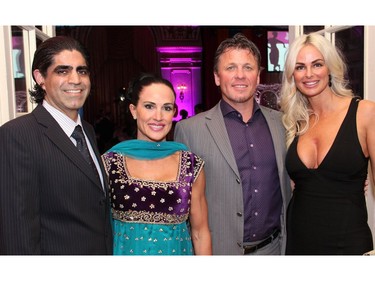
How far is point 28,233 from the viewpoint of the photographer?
130 cm

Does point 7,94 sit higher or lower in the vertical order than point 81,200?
higher

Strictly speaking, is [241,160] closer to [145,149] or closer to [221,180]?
[221,180]

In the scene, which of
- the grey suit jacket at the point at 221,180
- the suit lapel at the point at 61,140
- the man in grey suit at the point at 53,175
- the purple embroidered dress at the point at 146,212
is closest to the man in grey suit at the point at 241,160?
the grey suit jacket at the point at 221,180

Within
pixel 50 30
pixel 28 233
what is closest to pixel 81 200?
pixel 28 233

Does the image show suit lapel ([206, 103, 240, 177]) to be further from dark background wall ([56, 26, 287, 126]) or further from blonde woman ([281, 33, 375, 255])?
dark background wall ([56, 26, 287, 126])

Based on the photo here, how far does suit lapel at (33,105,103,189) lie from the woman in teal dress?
0.28 metres

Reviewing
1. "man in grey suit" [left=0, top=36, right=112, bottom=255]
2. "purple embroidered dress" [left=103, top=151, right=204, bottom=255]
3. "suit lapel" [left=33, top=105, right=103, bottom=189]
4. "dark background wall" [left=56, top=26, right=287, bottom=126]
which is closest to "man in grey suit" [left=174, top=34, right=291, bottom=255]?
"purple embroidered dress" [left=103, top=151, right=204, bottom=255]

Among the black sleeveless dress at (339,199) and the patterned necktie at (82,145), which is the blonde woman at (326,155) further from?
the patterned necktie at (82,145)

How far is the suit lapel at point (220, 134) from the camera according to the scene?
1999 millimetres

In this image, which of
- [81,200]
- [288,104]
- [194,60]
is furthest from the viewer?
[194,60]

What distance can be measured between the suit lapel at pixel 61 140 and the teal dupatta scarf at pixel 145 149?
13.8 inches

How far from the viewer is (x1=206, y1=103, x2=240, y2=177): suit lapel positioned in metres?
2.00
